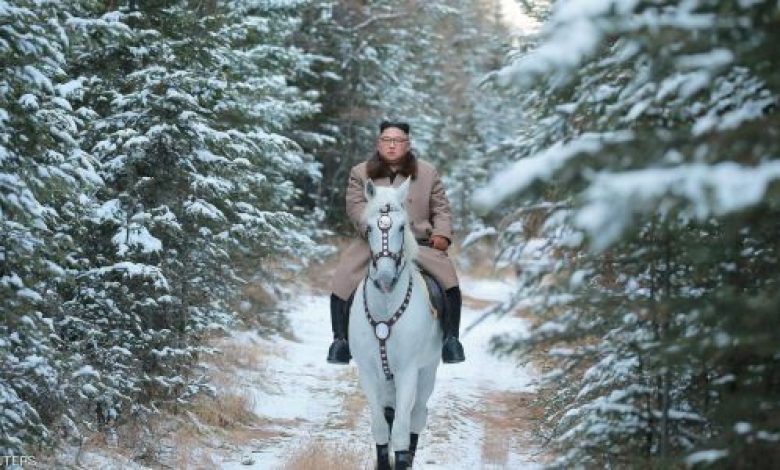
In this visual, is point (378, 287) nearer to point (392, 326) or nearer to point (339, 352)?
point (392, 326)

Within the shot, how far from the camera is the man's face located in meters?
7.64

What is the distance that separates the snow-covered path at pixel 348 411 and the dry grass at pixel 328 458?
0.08 feet

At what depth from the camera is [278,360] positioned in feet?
46.8

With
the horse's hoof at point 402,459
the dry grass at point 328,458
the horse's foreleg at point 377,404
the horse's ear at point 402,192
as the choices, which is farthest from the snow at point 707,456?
the dry grass at point 328,458

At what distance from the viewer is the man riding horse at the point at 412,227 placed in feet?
24.6

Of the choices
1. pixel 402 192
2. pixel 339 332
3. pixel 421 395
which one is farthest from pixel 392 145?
pixel 421 395

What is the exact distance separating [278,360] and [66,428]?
752 centimetres

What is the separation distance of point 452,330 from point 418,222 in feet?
3.39

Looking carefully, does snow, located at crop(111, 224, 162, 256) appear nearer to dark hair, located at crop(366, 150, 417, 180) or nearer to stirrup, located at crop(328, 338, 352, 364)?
stirrup, located at crop(328, 338, 352, 364)

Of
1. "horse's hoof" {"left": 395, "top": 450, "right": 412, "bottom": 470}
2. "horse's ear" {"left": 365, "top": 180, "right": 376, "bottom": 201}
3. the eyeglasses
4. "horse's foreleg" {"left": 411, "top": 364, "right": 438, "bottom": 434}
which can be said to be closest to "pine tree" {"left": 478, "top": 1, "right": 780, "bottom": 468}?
"horse's ear" {"left": 365, "top": 180, "right": 376, "bottom": 201}

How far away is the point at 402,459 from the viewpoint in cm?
688

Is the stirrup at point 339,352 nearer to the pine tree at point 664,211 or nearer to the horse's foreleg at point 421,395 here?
the horse's foreleg at point 421,395

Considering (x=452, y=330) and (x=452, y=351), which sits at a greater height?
(x=452, y=330)

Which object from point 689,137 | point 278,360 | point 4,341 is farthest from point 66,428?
point 278,360
